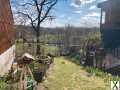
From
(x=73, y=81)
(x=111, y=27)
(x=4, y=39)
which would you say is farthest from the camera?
(x=111, y=27)

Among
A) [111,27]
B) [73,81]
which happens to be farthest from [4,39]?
[111,27]

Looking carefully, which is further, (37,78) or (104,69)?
(104,69)

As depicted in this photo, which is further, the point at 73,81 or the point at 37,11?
the point at 37,11

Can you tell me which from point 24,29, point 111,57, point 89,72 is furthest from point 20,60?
point 24,29

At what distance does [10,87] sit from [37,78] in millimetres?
3020

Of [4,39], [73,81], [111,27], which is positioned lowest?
[73,81]

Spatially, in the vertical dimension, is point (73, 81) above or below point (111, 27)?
below

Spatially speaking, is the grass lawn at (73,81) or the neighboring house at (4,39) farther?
the neighboring house at (4,39)

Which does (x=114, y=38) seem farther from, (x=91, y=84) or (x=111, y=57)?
(x=91, y=84)

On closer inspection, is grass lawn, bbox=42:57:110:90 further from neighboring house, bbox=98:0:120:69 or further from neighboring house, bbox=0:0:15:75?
neighboring house, bbox=98:0:120:69

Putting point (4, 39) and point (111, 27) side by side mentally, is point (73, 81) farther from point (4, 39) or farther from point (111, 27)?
point (111, 27)

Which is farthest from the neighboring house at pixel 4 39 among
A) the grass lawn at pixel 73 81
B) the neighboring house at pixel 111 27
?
the neighboring house at pixel 111 27

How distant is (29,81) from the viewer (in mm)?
9766

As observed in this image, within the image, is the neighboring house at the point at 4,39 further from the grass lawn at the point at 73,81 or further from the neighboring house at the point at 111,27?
the neighboring house at the point at 111,27
